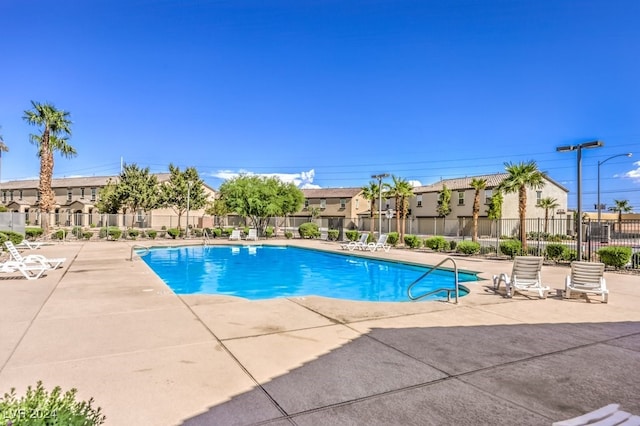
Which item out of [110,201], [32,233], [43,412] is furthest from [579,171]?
[110,201]

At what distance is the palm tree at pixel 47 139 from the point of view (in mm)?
25734

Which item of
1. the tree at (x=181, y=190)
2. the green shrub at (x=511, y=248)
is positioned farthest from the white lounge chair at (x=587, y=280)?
the tree at (x=181, y=190)

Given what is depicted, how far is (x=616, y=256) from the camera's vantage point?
1359 centimetres

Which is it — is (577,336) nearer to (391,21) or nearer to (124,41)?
(391,21)

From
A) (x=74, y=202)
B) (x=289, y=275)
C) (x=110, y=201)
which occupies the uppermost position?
(x=74, y=202)

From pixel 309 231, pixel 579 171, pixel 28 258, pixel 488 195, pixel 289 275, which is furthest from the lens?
pixel 488 195

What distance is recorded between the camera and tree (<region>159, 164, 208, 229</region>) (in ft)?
134

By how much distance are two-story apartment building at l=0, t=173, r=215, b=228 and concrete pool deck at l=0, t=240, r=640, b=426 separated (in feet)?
128

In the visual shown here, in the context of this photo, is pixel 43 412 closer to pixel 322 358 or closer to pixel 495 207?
pixel 322 358

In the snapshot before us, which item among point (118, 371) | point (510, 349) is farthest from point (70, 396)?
point (510, 349)

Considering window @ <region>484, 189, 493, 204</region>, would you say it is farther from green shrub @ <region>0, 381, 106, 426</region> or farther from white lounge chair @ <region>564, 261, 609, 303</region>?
green shrub @ <region>0, 381, 106, 426</region>

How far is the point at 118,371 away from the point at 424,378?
3.30m

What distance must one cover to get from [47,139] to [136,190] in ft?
41.7

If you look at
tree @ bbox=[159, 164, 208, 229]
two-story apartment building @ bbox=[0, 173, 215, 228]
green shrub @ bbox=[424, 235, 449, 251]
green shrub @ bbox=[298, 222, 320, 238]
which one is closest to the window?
green shrub @ bbox=[298, 222, 320, 238]
